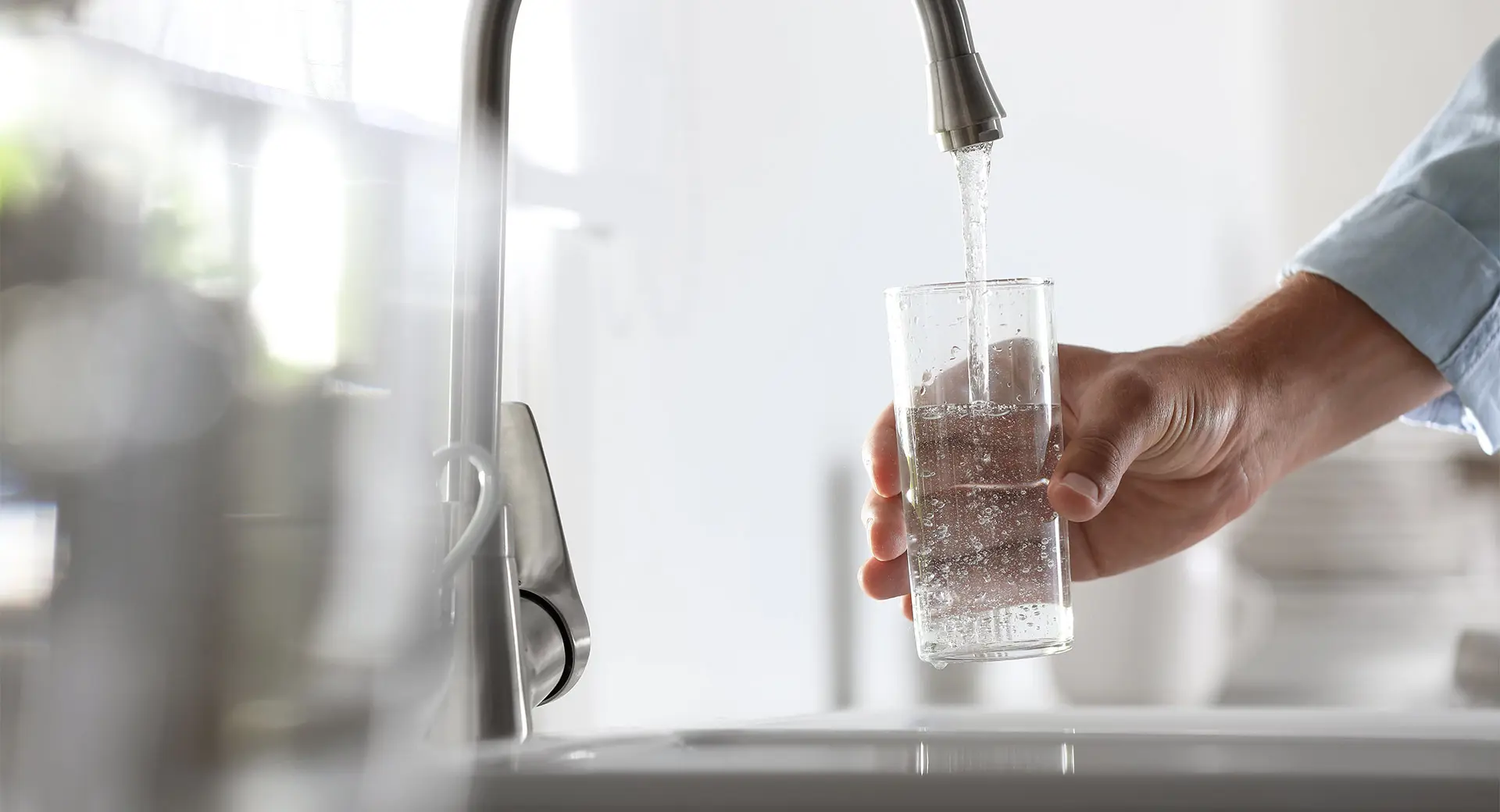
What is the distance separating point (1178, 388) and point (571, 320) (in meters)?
0.81

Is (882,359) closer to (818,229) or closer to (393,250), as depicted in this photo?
(818,229)

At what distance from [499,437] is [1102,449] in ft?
1.10

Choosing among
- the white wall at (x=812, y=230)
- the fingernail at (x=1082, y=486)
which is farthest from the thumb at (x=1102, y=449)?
the white wall at (x=812, y=230)

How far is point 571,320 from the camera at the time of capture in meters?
1.48

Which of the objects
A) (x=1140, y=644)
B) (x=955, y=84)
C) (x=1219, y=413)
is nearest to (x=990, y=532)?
(x=955, y=84)

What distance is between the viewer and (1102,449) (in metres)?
0.69

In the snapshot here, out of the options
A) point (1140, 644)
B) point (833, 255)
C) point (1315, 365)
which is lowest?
point (1140, 644)

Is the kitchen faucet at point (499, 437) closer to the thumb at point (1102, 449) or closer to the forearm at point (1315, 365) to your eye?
the thumb at point (1102, 449)

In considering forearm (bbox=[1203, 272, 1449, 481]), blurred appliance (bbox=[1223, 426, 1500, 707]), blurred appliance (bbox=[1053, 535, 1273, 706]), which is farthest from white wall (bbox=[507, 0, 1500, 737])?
forearm (bbox=[1203, 272, 1449, 481])

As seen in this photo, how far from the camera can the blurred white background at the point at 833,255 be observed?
4.63 feet

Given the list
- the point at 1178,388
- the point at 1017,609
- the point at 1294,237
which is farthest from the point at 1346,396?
the point at 1294,237

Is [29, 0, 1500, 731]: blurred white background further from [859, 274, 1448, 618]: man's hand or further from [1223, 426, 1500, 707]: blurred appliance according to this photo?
[859, 274, 1448, 618]: man's hand

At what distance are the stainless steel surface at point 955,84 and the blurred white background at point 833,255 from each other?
8.2 inches

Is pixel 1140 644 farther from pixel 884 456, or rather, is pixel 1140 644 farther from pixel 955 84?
pixel 955 84
